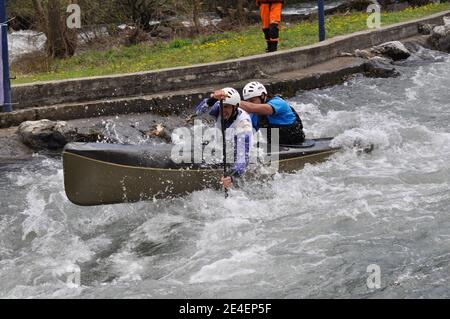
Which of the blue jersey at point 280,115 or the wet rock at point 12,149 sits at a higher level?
the blue jersey at point 280,115

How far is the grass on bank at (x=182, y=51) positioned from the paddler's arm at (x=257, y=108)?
448 cm

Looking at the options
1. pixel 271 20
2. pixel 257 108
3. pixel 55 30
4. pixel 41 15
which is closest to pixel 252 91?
pixel 257 108

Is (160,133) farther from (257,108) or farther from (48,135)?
(257,108)

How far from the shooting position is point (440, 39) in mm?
18000

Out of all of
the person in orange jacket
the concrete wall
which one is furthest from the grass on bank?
the concrete wall

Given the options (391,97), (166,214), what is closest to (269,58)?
(391,97)

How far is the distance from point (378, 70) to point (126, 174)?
27.6 feet

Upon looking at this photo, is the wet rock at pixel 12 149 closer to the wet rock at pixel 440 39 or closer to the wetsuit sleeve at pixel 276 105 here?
the wetsuit sleeve at pixel 276 105

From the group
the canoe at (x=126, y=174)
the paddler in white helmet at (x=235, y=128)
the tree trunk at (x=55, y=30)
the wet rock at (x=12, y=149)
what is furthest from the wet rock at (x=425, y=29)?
the canoe at (x=126, y=174)

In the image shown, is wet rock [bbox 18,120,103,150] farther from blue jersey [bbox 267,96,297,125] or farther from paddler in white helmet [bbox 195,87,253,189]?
blue jersey [bbox 267,96,297,125]

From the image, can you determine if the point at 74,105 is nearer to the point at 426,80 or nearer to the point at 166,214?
the point at 166,214

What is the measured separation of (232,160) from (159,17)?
1335 centimetres

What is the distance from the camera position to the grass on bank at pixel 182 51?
46.6 feet

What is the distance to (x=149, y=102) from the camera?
12.3 metres
